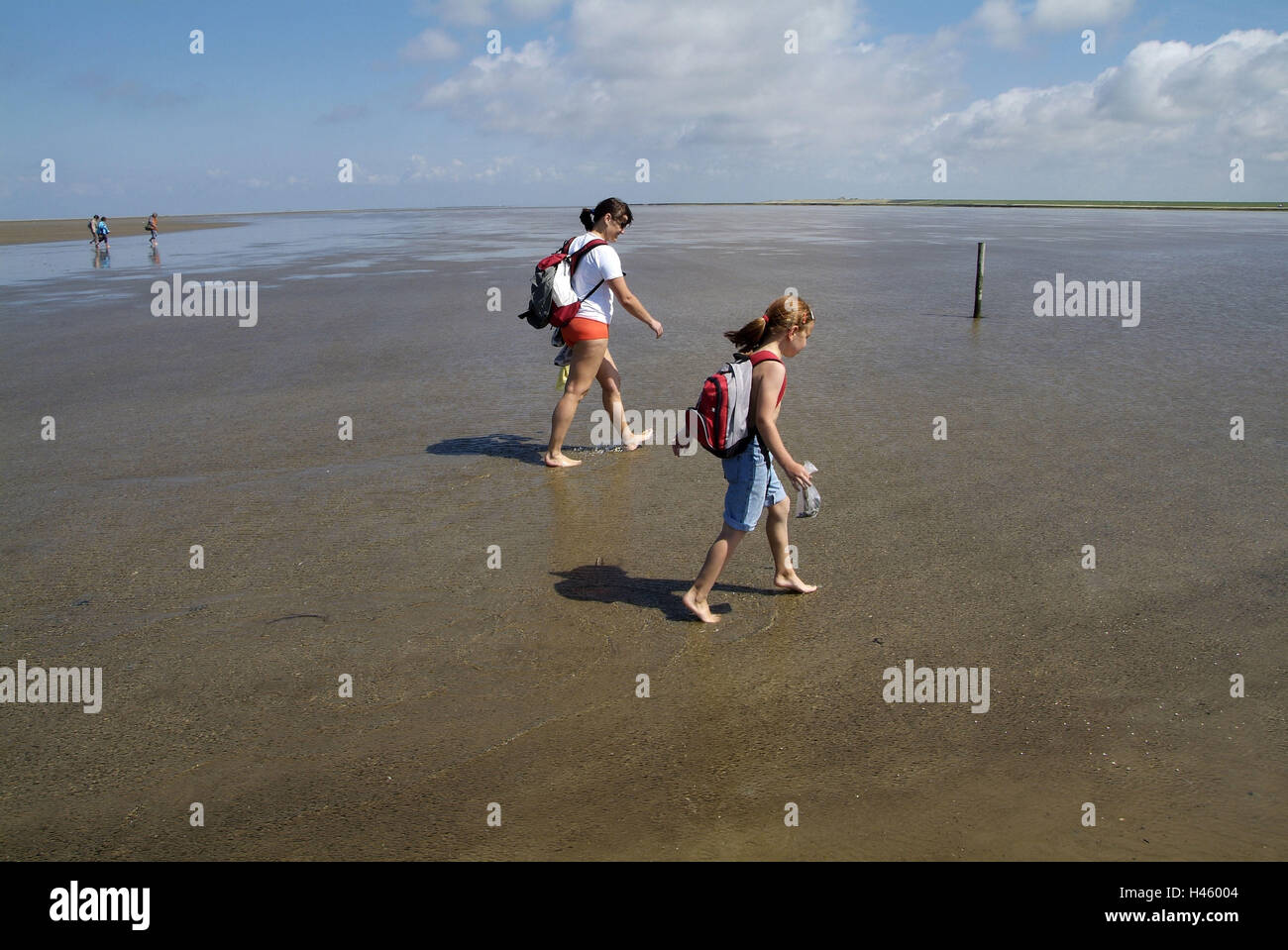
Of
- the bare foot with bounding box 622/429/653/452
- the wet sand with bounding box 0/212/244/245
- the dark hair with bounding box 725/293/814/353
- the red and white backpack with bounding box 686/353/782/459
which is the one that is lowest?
the bare foot with bounding box 622/429/653/452

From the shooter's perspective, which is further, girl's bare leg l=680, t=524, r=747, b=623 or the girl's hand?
girl's bare leg l=680, t=524, r=747, b=623

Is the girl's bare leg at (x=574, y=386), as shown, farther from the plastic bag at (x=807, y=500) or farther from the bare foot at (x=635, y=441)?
the plastic bag at (x=807, y=500)

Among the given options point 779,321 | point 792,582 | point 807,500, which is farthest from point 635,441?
point 779,321

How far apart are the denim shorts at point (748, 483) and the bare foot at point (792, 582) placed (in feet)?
1.79

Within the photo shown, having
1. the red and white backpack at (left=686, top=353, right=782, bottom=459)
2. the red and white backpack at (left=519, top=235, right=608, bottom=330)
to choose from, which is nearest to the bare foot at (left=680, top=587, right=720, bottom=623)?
the red and white backpack at (left=686, top=353, right=782, bottom=459)

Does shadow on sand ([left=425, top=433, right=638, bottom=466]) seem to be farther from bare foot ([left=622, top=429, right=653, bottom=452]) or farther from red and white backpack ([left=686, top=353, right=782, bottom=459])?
red and white backpack ([left=686, top=353, right=782, bottom=459])

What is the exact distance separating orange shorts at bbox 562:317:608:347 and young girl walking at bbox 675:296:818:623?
274cm

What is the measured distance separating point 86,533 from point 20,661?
1.90 m

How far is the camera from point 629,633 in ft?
15.8

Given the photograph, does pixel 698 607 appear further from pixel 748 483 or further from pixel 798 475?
pixel 798 475

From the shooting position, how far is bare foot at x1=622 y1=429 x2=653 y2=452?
8234mm

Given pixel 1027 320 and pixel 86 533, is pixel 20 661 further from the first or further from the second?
pixel 1027 320

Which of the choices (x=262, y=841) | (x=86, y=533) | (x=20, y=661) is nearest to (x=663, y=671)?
(x=262, y=841)
